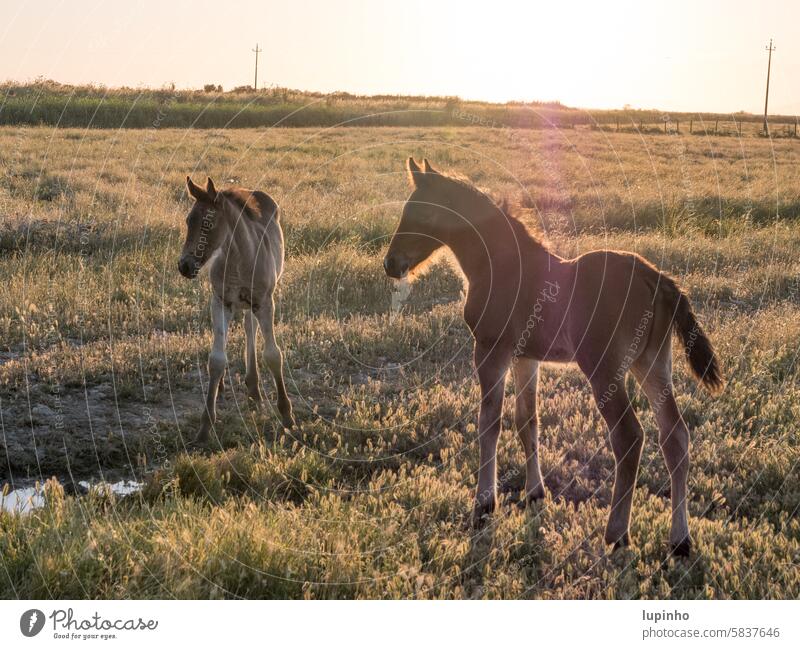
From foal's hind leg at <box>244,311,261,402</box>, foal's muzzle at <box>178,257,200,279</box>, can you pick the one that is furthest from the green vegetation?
foal's muzzle at <box>178,257,200,279</box>

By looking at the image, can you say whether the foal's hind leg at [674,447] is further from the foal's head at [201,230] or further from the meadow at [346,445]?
the foal's head at [201,230]

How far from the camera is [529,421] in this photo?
6863mm

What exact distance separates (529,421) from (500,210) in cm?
178

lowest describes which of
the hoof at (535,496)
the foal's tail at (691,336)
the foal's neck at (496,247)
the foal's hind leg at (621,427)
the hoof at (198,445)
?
the hoof at (198,445)

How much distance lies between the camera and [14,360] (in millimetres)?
10789

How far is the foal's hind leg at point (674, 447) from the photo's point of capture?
589 centimetres

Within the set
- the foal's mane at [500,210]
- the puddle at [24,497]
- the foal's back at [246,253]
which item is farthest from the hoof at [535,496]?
the puddle at [24,497]

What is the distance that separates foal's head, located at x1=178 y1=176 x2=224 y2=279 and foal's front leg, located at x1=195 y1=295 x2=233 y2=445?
130 cm

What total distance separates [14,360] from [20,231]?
307 inches

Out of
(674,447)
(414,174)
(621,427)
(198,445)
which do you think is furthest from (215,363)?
(674,447)

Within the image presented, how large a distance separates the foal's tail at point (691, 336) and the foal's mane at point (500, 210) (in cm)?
106

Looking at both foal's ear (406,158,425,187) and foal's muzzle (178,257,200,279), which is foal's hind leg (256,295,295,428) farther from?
foal's ear (406,158,425,187)

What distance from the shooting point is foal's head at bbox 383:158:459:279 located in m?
6.45

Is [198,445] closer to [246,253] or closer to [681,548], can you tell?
[246,253]
